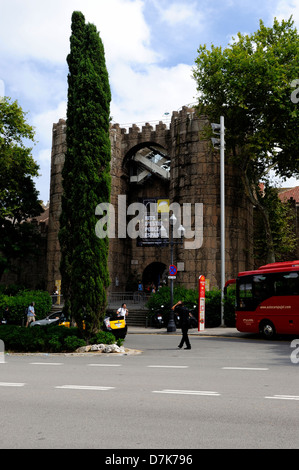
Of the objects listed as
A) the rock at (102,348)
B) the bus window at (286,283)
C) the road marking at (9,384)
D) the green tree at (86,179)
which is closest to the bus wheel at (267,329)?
the bus window at (286,283)

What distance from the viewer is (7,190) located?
37281 mm

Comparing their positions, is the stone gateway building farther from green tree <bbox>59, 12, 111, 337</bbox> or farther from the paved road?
the paved road

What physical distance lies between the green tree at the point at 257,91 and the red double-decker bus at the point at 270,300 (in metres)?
11.9

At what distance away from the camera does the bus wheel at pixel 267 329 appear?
18422 millimetres

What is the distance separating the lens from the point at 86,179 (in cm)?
1577

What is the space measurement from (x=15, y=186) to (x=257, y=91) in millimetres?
20499

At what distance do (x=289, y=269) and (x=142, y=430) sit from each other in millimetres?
13853

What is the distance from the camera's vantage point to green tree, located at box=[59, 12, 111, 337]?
1545 centimetres

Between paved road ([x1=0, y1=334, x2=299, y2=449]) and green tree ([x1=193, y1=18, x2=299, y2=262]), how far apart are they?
64.6 feet

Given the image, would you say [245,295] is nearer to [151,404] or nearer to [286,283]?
[286,283]

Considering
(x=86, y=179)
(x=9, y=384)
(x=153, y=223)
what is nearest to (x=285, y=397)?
(x=9, y=384)

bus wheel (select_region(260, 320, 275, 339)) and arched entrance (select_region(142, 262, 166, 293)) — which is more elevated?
arched entrance (select_region(142, 262, 166, 293))

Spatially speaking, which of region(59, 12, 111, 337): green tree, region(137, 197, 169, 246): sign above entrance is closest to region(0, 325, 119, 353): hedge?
region(59, 12, 111, 337): green tree

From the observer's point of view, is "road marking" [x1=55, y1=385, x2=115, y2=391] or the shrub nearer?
"road marking" [x1=55, y1=385, x2=115, y2=391]
